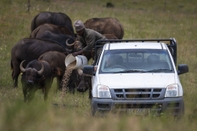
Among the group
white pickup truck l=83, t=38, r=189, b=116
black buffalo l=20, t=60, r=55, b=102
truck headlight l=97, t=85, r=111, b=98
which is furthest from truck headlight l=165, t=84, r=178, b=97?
black buffalo l=20, t=60, r=55, b=102

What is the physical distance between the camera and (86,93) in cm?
1403

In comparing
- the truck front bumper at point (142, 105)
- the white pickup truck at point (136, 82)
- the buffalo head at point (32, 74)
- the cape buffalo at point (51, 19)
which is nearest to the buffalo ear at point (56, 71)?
the buffalo head at point (32, 74)

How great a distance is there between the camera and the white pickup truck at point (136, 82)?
378 inches

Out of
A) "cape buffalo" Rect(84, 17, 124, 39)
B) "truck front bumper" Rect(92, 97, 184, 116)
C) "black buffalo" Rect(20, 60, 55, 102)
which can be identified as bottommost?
"truck front bumper" Rect(92, 97, 184, 116)

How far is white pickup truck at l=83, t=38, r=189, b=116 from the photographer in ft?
31.5

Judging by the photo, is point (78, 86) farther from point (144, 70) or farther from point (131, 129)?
point (131, 129)

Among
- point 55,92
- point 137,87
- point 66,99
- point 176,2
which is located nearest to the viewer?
point 137,87

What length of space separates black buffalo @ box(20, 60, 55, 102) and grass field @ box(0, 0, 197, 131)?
0.79 ft

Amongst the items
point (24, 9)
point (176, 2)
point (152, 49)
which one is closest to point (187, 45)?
point (24, 9)

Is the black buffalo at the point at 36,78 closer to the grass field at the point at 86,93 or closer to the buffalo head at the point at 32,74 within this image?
the buffalo head at the point at 32,74

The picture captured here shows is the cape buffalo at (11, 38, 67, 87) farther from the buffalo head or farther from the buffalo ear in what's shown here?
Result: the buffalo head

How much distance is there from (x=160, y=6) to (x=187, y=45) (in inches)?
1052

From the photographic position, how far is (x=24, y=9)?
33.0m

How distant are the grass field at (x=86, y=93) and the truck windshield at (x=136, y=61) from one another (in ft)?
3.10
